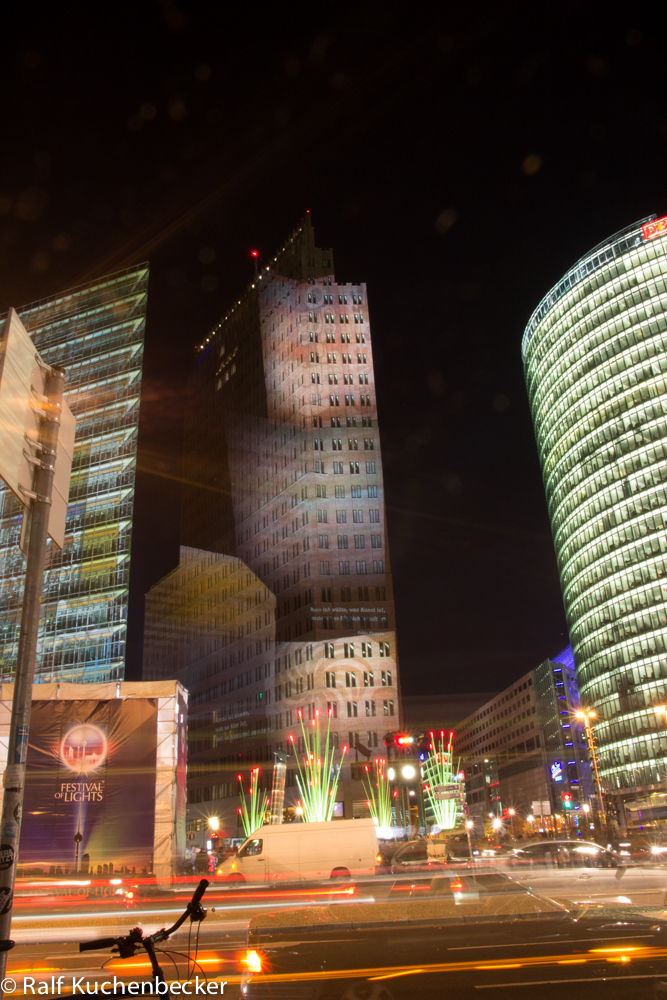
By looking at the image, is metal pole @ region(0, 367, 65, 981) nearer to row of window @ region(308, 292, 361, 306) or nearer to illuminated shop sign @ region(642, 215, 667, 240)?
row of window @ region(308, 292, 361, 306)

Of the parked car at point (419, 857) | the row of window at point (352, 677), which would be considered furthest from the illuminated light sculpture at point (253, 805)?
the parked car at point (419, 857)

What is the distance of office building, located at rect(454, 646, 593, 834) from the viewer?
393 ft

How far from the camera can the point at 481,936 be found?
1127 cm

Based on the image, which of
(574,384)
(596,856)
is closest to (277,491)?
(574,384)

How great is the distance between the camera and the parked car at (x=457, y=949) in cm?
754

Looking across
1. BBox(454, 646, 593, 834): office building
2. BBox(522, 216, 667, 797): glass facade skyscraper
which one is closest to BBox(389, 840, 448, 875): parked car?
BBox(522, 216, 667, 797): glass facade skyscraper

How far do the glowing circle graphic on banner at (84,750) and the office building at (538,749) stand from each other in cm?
7613

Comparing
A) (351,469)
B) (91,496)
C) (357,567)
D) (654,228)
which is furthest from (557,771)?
(91,496)

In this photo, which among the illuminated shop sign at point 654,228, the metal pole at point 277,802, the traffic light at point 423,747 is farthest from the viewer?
the illuminated shop sign at point 654,228

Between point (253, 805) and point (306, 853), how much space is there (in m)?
60.0

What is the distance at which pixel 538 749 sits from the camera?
425 ft

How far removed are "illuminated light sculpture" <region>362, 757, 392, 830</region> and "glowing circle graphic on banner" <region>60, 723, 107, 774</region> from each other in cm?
4366

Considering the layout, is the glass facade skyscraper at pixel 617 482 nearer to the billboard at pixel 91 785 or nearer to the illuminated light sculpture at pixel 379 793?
the illuminated light sculpture at pixel 379 793

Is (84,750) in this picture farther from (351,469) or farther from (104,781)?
(351,469)
